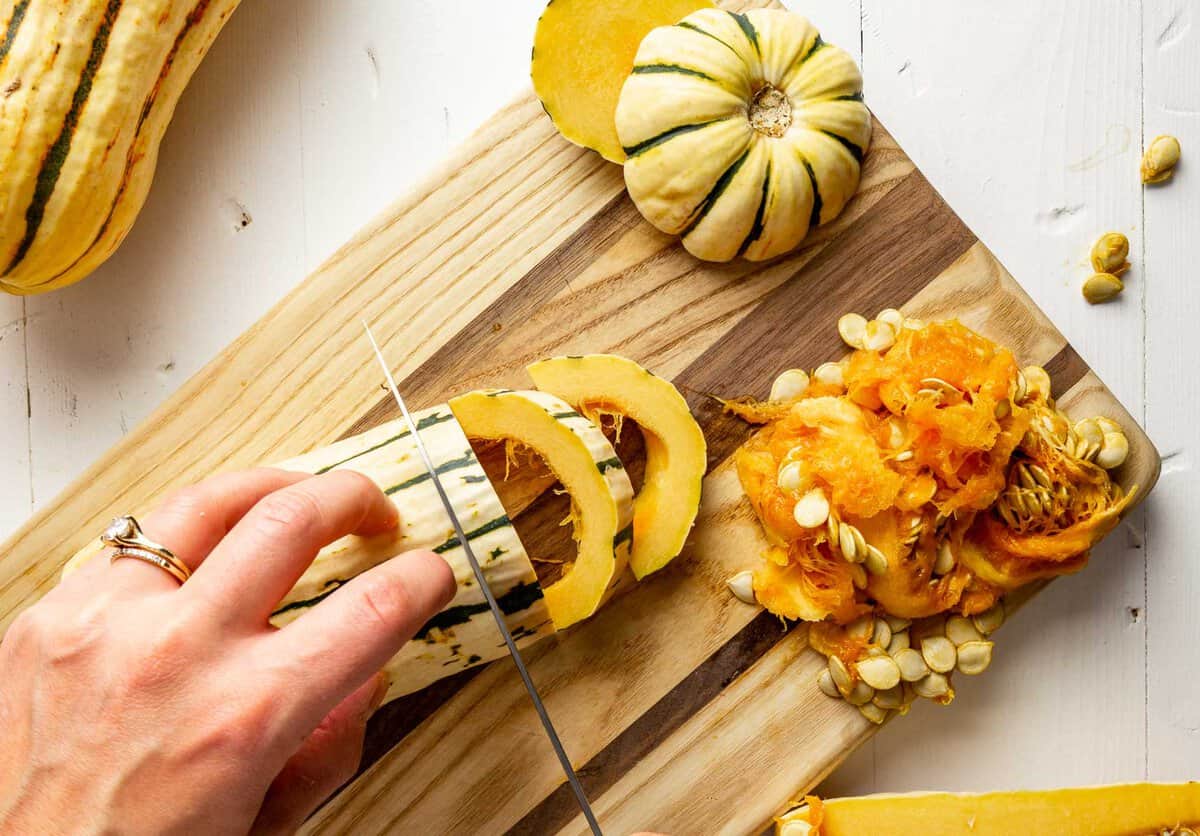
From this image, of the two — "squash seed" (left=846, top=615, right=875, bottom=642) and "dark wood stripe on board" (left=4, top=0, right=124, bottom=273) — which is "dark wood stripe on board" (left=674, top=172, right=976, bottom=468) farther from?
"dark wood stripe on board" (left=4, top=0, right=124, bottom=273)

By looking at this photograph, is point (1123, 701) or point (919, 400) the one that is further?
point (1123, 701)

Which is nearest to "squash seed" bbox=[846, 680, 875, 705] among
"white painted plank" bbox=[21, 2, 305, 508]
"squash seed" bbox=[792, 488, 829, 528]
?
"squash seed" bbox=[792, 488, 829, 528]

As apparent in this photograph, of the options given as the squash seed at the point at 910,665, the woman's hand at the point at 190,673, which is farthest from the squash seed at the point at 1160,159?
the woman's hand at the point at 190,673

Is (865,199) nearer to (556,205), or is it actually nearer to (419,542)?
(556,205)

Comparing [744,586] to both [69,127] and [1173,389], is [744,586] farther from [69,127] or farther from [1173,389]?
[69,127]

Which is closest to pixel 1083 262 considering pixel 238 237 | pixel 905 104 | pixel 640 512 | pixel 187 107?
pixel 905 104

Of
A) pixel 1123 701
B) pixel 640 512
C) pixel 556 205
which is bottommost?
pixel 1123 701
